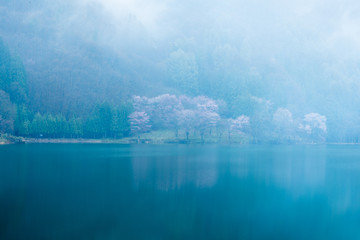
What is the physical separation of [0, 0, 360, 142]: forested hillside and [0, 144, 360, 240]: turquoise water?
1715 inches

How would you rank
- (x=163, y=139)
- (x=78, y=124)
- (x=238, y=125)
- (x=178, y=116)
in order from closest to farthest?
1. (x=78, y=124)
2. (x=163, y=139)
3. (x=178, y=116)
4. (x=238, y=125)

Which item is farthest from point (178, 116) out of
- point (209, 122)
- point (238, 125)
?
point (238, 125)

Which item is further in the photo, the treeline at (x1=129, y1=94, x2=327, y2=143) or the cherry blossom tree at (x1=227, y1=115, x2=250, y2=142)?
the cherry blossom tree at (x1=227, y1=115, x2=250, y2=142)

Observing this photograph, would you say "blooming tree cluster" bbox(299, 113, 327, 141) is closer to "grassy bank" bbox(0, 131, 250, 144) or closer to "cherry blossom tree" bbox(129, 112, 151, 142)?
"grassy bank" bbox(0, 131, 250, 144)

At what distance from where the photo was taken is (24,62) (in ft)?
257

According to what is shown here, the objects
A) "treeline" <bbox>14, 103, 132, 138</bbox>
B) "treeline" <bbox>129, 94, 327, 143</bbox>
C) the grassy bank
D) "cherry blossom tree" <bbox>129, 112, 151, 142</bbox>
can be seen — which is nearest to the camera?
"treeline" <bbox>14, 103, 132, 138</bbox>

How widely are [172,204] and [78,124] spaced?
51.1 meters

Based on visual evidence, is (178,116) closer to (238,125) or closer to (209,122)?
(209,122)

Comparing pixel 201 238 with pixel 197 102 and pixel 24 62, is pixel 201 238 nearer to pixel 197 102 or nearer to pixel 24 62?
pixel 197 102

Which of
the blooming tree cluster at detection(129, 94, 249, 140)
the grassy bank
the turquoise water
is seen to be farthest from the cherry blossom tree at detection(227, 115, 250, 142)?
the turquoise water

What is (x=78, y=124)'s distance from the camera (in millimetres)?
60500

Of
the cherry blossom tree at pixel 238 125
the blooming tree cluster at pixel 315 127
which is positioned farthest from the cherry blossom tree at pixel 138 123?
the blooming tree cluster at pixel 315 127

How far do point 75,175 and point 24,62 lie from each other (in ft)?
229

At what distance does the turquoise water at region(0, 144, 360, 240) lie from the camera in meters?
10.2
